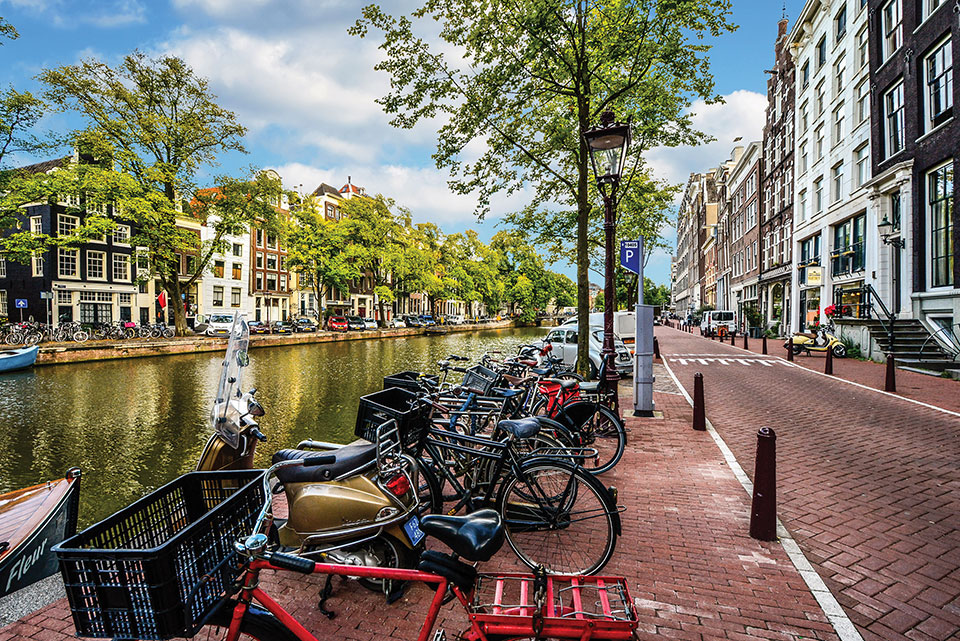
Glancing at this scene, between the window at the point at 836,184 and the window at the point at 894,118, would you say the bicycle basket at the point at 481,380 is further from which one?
the window at the point at 836,184

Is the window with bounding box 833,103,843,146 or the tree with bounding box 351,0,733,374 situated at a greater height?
the window with bounding box 833,103,843,146

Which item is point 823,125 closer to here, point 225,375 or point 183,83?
point 225,375

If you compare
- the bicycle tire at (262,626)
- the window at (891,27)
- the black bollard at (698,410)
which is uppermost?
the window at (891,27)

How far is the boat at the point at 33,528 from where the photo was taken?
326 cm

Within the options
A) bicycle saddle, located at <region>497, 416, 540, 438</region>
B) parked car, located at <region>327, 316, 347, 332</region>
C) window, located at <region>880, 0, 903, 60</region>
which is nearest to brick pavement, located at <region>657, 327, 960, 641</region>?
bicycle saddle, located at <region>497, 416, 540, 438</region>

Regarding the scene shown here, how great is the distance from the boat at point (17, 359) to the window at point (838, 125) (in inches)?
1396

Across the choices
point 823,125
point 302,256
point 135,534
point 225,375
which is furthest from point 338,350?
point 823,125

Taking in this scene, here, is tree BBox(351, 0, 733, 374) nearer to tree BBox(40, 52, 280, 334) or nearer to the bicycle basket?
the bicycle basket

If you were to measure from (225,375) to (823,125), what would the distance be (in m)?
31.9

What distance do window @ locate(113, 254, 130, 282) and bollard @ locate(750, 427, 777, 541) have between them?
4398 centimetres

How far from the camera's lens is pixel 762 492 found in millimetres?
4020

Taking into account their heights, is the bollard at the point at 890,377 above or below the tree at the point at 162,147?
below

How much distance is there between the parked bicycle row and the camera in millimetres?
1863

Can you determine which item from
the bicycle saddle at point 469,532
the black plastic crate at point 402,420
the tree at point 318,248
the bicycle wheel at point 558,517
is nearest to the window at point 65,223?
the tree at point 318,248
